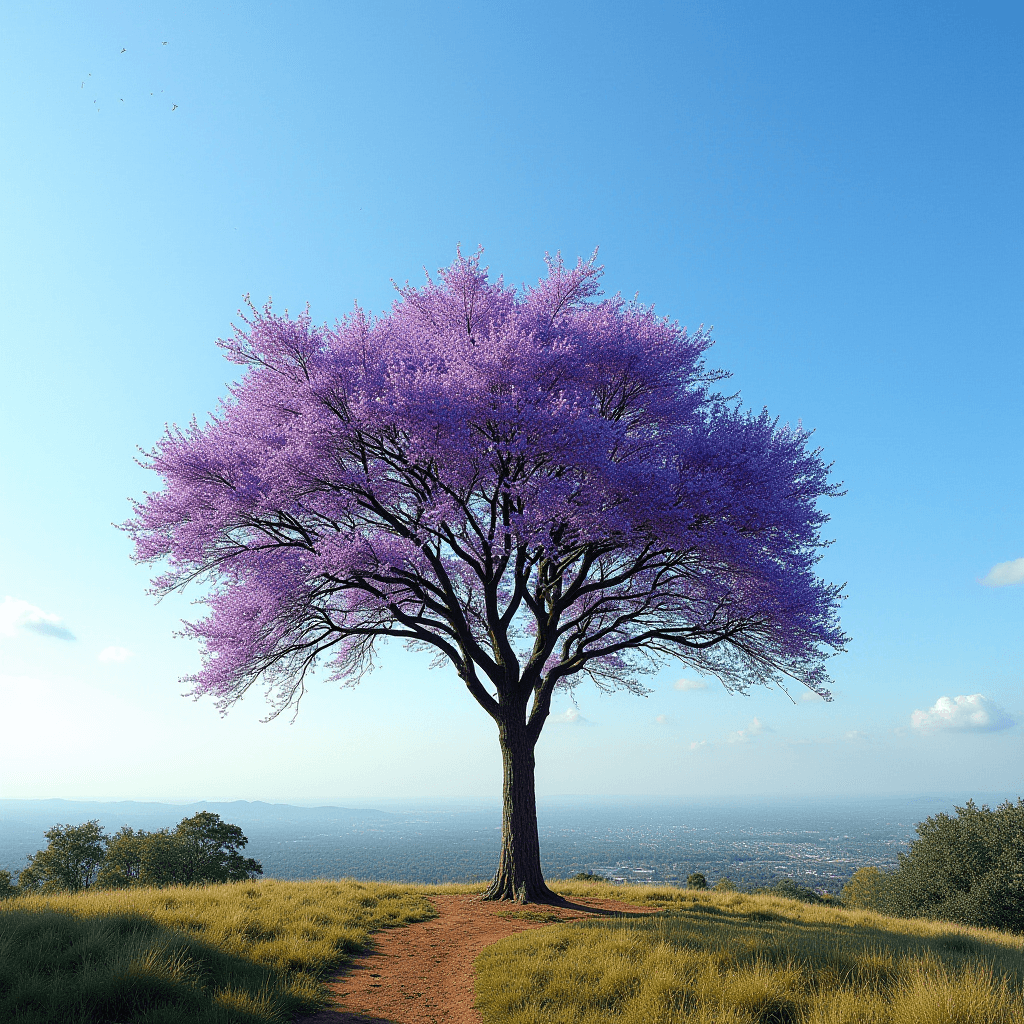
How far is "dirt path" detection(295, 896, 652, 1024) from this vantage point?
25.1 feet

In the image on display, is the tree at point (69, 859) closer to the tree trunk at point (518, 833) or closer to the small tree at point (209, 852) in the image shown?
→ the small tree at point (209, 852)

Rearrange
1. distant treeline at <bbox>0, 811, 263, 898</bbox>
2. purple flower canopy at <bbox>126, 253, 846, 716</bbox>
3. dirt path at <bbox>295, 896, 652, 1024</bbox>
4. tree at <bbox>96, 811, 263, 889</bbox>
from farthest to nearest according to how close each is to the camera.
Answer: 1. distant treeline at <bbox>0, 811, 263, 898</bbox>
2. tree at <bbox>96, 811, 263, 889</bbox>
3. purple flower canopy at <bbox>126, 253, 846, 716</bbox>
4. dirt path at <bbox>295, 896, 652, 1024</bbox>

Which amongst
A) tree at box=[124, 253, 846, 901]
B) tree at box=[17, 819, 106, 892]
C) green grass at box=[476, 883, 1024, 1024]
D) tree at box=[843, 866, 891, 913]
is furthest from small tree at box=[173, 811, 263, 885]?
tree at box=[843, 866, 891, 913]

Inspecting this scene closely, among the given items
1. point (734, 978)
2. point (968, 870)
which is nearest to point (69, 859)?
point (734, 978)

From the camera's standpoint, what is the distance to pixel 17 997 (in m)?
6.16

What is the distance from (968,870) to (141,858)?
38428 millimetres

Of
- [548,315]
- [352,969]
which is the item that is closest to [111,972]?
[352,969]

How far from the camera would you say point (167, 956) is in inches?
292

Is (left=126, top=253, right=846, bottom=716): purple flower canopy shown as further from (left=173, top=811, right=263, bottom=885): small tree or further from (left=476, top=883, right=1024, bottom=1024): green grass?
(left=173, top=811, right=263, bottom=885): small tree

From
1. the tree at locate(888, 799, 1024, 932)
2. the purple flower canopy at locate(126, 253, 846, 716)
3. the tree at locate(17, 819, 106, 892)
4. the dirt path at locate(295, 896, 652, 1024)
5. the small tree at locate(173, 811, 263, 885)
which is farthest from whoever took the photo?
the tree at locate(17, 819, 106, 892)

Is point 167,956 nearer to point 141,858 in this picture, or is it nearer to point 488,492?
point 488,492

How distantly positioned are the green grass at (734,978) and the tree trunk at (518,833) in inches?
178

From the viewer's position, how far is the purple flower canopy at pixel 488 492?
43.8ft

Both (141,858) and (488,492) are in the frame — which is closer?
(488,492)
